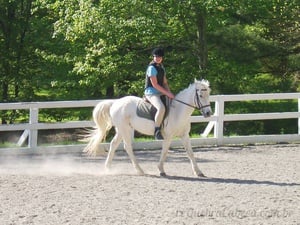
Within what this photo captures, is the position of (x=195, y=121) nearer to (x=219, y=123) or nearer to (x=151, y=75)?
(x=219, y=123)

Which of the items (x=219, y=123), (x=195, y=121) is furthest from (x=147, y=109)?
(x=219, y=123)

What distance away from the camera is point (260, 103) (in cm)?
2381

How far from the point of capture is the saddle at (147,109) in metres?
10.7

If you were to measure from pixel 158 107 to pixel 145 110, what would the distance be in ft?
1.22

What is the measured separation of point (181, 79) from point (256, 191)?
36.5 feet

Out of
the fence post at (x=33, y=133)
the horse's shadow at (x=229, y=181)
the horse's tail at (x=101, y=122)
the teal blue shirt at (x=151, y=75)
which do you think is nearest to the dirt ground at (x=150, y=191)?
the horse's shadow at (x=229, y=181)

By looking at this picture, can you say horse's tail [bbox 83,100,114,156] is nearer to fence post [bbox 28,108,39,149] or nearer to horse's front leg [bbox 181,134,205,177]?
horse's front leg [bbox 181,134,205,177]

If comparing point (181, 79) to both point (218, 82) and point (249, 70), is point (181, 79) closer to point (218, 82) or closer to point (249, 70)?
point (218, 82)

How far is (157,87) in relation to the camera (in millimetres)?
10430

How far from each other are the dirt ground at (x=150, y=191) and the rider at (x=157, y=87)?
3.26 feet

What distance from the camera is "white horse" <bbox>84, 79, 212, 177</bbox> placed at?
34.3 ft

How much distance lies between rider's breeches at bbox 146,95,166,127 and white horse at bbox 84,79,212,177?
0.15 metres

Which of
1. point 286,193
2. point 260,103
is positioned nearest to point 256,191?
point 286,193

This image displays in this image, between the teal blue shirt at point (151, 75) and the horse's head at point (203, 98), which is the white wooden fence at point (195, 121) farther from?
the horse's head at point (203, 98)
